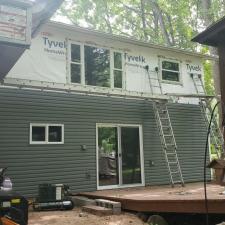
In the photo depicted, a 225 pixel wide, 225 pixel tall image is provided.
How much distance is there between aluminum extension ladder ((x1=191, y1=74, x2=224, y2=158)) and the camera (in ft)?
42.2

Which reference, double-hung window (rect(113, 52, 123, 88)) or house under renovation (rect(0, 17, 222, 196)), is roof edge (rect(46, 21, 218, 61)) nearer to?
house under renovation (rect(0, 17, 222, 196))

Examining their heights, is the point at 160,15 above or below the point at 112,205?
above

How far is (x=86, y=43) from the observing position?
1148 cm

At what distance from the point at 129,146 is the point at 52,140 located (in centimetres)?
278

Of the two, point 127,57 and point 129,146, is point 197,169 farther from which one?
point 127,57

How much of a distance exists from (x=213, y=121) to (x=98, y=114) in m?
4.91

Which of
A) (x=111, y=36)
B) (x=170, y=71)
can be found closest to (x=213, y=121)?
(x=170, y=71)

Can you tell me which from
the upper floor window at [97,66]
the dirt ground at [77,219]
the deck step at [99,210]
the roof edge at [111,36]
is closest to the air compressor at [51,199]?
the dirt ground at [77,219]

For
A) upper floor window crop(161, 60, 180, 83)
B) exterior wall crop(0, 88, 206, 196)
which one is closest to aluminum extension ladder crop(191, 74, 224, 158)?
upper floor window crop(161, 60, 180, 83)

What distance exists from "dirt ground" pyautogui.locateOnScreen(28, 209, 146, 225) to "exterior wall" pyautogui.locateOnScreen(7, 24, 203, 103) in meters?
3.94

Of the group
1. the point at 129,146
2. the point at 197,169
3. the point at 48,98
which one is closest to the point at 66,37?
the point at 48,98

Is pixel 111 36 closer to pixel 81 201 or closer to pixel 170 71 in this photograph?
pixel 170 71

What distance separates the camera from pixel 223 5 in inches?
820

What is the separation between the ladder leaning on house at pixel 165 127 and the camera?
39.2 feet
